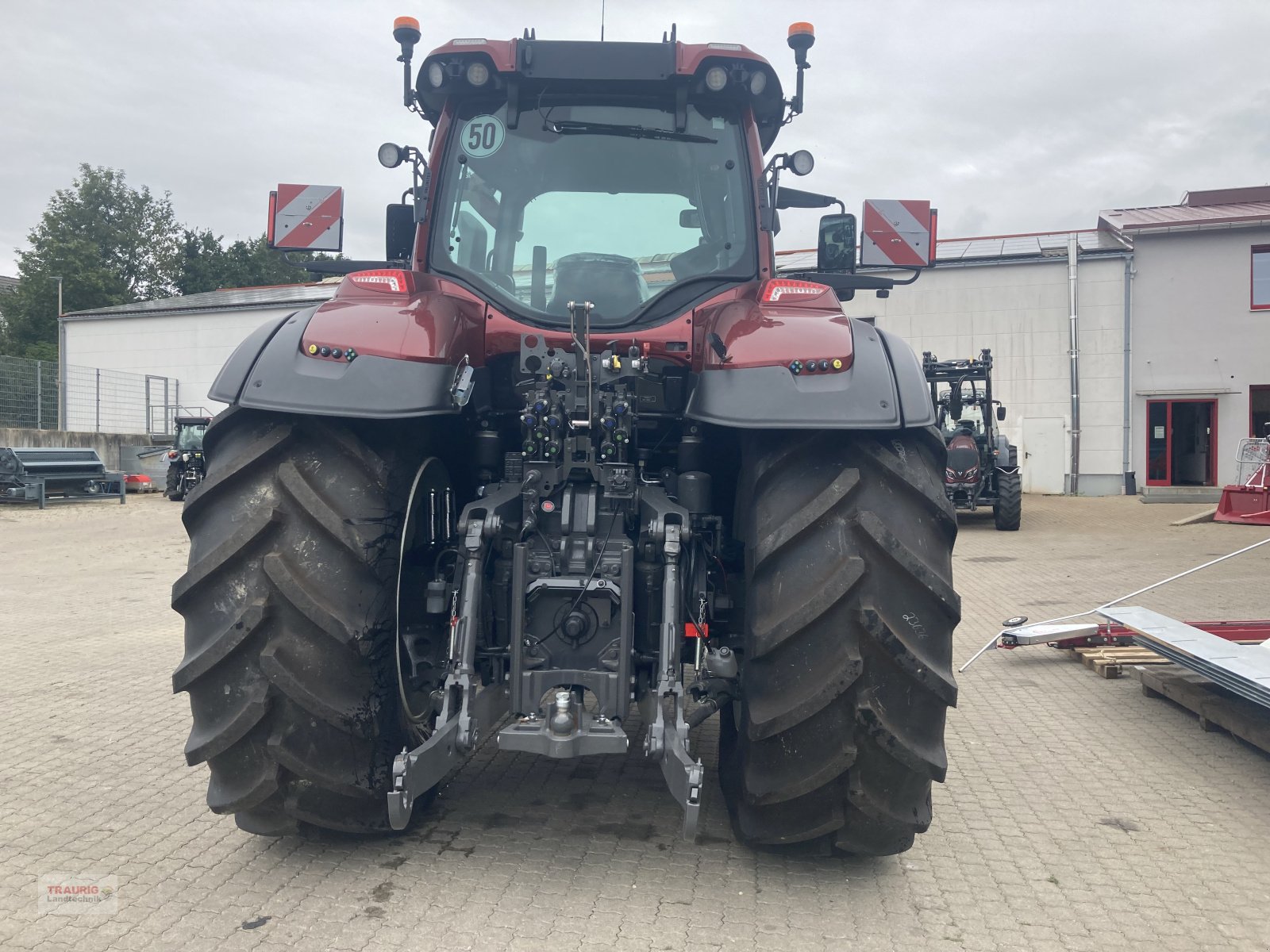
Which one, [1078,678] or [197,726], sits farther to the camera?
[1078,678]

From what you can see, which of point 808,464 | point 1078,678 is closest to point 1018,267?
point 1078,678

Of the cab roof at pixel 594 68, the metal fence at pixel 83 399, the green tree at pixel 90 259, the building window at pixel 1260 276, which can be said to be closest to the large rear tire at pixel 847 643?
the cab roof at pixel 594 68

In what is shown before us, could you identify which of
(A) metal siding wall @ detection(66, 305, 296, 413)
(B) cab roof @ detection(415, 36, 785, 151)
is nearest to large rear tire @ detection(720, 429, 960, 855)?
(B) cab roof @ detection(415, 36, 785, 151)

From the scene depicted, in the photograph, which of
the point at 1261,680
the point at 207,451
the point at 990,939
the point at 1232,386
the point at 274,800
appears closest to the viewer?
the point at 990,939

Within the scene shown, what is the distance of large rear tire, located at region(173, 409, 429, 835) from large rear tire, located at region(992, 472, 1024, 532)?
13901 millimetres

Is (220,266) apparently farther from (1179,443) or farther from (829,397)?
(829,397)

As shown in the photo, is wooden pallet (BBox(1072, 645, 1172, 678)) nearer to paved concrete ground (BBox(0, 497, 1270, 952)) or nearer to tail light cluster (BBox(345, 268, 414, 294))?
paved concrete ground (BBox(0, 497, 1270, 952))

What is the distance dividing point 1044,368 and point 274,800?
23.3m

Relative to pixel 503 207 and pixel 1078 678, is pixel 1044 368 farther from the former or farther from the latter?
pixel 503 207

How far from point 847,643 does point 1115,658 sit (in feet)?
13.3

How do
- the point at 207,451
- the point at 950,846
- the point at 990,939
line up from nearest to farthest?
the point at 990,939 → the point at 207,451 → the point at 950,846

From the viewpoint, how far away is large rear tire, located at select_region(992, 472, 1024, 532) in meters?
15.1

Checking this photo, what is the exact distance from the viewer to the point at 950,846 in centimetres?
318

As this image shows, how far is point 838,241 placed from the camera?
12.5 feet
